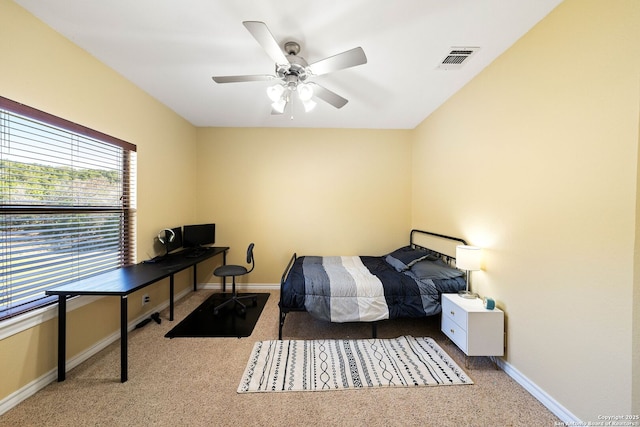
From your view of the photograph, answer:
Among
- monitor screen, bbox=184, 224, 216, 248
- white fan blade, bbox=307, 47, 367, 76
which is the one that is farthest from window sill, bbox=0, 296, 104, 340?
white fan blade, bbox=307, 47, 367, 76

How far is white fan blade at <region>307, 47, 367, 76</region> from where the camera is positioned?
5.19 feet

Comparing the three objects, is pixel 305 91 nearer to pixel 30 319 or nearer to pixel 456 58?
Answer: pixel 456 58

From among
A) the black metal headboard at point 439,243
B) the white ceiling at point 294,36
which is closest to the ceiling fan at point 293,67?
the white ceiling at point 294,36

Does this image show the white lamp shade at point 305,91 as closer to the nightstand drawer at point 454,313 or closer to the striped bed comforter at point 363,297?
the striped bed comforter at point 363,297

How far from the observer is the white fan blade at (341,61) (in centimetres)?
158

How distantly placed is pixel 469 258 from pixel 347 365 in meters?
1.54

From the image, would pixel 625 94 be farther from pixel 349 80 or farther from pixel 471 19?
pixel 349 80

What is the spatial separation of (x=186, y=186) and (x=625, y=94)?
14.9 feet

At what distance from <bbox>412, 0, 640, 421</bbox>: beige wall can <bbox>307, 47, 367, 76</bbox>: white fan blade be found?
135 centimetres

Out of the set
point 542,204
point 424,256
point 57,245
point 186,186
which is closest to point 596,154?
point 542,204

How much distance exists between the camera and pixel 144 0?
1.56 metres

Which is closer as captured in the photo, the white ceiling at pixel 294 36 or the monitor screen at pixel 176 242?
the white ceiling at pixel 294 36

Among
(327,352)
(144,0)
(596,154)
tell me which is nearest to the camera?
(596,154)

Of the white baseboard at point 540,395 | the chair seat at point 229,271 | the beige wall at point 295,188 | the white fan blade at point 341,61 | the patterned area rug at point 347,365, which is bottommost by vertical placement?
the patterned area rug at point 347,365
